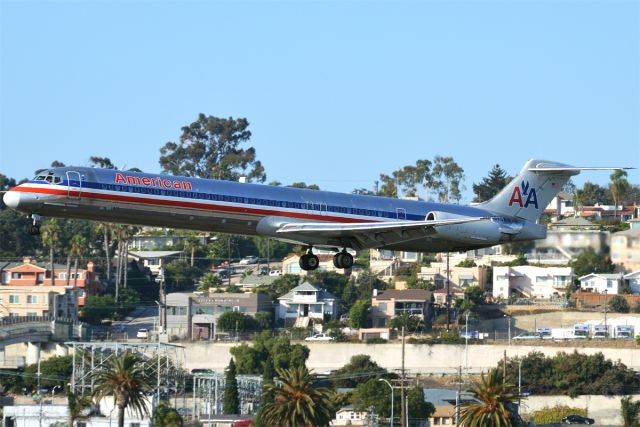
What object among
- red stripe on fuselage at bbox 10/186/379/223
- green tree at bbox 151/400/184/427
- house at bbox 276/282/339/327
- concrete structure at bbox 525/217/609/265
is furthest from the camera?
house at bbox 276/282/339/327

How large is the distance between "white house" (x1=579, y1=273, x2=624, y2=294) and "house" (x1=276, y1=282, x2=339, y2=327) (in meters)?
28.0

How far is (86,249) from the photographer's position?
598ft

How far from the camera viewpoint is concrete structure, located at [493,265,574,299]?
155625 millimetres

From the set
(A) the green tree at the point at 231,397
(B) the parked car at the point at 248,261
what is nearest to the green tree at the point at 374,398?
(A) the green tree at the point at 231,397

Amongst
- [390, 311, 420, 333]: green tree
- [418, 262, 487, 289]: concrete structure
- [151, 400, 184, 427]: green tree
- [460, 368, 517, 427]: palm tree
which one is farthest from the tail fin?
[418, 262, 487, 289]: concrete structure

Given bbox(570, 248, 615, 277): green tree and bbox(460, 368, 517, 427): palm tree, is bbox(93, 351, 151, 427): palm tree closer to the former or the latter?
bbox(460, 368, 517, 427): palm tree

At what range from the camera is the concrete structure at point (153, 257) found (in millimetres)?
191750

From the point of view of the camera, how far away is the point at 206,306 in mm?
151125

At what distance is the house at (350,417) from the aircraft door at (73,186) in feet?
168

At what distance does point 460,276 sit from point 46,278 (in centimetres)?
5148

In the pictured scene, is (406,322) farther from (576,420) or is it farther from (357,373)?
(576,420)

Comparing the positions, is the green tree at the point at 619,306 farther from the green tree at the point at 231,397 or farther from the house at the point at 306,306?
the green tree at the point at 231,397

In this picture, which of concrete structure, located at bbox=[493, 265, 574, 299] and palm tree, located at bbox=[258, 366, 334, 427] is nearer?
palm tree, located at bbox=[258, 366, 334, 427]

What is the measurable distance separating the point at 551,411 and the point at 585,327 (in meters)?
21.5
